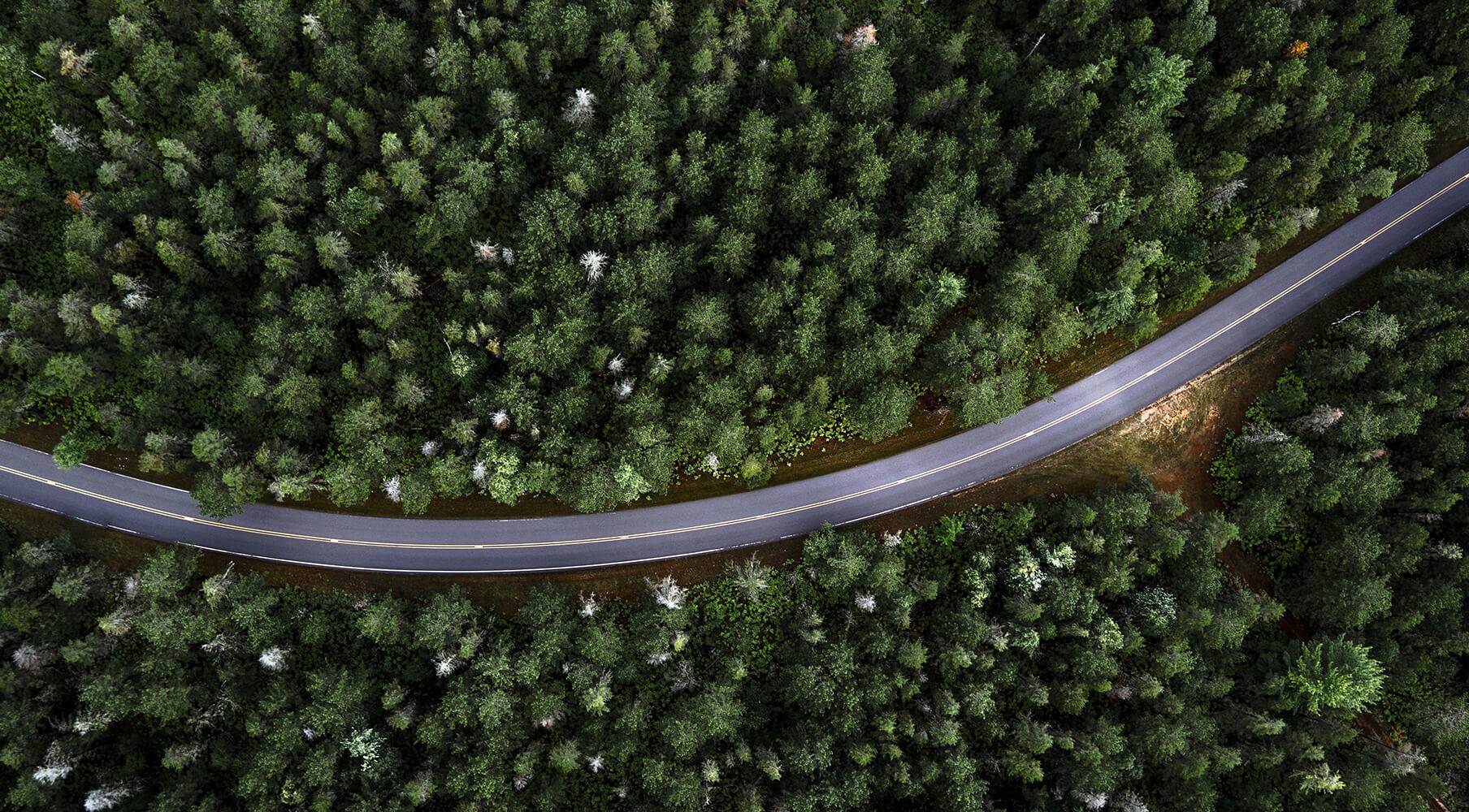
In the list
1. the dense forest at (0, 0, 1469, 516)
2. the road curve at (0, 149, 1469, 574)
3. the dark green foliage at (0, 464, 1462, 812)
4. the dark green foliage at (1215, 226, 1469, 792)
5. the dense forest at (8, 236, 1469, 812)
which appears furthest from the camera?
the road curve at (0, 149, 1469, 574)

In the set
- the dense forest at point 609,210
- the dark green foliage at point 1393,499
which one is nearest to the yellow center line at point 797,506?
the dense forest at point 609,210

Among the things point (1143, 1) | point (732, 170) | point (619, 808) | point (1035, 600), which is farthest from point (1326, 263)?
point (619, 808)

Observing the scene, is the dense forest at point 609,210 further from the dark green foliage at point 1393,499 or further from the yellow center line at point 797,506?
the dark green foliage at point 1393,499

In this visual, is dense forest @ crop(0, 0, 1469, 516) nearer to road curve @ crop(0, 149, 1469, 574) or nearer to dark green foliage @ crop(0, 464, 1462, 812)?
road curve @ crop(0, 149, 1469, 574)

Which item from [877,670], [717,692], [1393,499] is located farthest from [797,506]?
[1393,499]

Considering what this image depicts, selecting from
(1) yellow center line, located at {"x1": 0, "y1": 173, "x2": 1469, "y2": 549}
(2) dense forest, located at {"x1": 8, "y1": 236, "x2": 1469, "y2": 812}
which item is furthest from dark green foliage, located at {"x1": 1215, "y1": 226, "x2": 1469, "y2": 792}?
(1) yellow center line, located at {"x1": 0, "y1": 173, "x2": 1469, "y2": 549}
